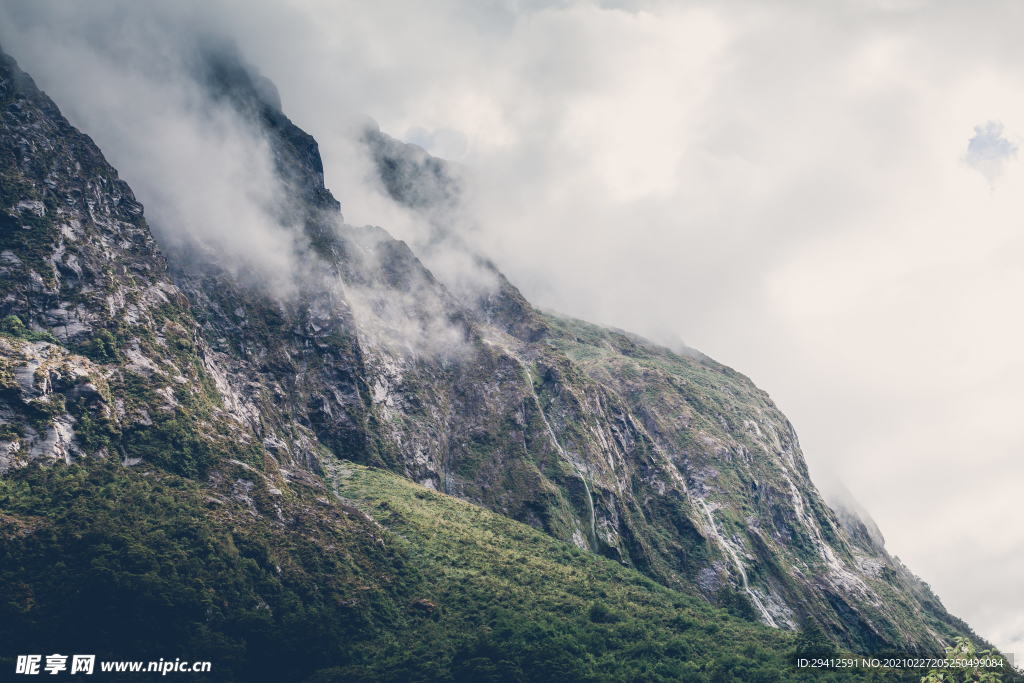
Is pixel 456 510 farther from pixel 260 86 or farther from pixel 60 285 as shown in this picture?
pixel 260 86

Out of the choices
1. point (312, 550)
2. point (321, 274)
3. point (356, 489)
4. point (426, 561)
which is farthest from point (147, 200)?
point (426, 561)

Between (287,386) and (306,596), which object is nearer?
(306,596)

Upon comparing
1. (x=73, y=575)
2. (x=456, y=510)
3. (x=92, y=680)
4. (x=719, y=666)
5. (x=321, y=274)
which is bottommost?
(x=719, y=666)

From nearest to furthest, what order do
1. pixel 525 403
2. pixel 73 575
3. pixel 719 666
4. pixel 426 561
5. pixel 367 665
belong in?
pixel 73 575 < pixel 367 665 < pixel 719 666 < pixel 426 561 < pixel 525 403

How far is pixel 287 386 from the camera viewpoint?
14425cm

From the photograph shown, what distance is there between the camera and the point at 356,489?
127m

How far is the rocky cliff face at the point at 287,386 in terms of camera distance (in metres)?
93.0

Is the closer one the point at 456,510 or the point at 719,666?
the point at 719,666

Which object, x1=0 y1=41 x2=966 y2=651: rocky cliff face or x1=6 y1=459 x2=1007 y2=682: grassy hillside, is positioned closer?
x1=6 y1=459 x2=1007 y2=682: grassy hillside

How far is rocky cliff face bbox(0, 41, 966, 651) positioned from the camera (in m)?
93.0

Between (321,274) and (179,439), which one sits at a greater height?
(321,274)

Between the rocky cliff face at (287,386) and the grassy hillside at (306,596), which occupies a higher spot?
the rocky cliff face at (287,386)

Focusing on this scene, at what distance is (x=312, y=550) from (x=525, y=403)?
102 meters

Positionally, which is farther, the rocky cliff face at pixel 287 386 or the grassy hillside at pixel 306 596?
the rocky cliff face at pixel 287 386
